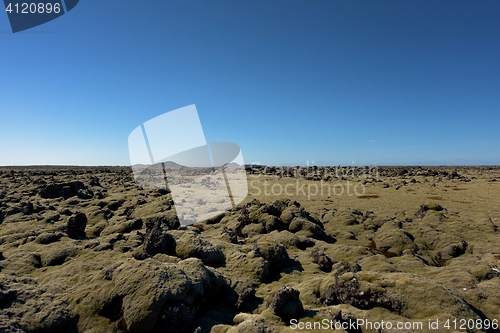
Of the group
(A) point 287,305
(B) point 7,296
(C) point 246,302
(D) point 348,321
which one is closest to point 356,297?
(D) point 348,321

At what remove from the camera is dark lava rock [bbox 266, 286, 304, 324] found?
8219mm

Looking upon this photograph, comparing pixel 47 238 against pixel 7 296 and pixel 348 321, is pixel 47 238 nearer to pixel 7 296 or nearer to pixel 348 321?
pixel 7 296

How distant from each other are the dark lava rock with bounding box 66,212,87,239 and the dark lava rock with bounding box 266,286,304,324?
1651cm

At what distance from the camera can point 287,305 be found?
831 cm

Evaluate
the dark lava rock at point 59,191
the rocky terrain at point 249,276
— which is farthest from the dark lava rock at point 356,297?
the dark lava rock at point 59,191

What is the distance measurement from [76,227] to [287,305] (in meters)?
17.8

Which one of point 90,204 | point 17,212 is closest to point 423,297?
point 17,212

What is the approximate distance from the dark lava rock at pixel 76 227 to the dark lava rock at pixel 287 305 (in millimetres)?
16506

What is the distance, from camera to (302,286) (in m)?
11.0

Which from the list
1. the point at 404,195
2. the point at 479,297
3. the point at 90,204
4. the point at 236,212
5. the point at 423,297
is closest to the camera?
the point at 423,297

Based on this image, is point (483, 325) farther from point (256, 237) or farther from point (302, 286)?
point (256, 237)

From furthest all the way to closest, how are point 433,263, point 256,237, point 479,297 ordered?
point 256,237 < point 433,263 < point 479,297

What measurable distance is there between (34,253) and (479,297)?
19677 millimetres

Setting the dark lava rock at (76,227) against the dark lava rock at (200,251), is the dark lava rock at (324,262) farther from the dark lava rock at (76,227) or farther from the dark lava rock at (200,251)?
the dark lava rock at (76,227)
